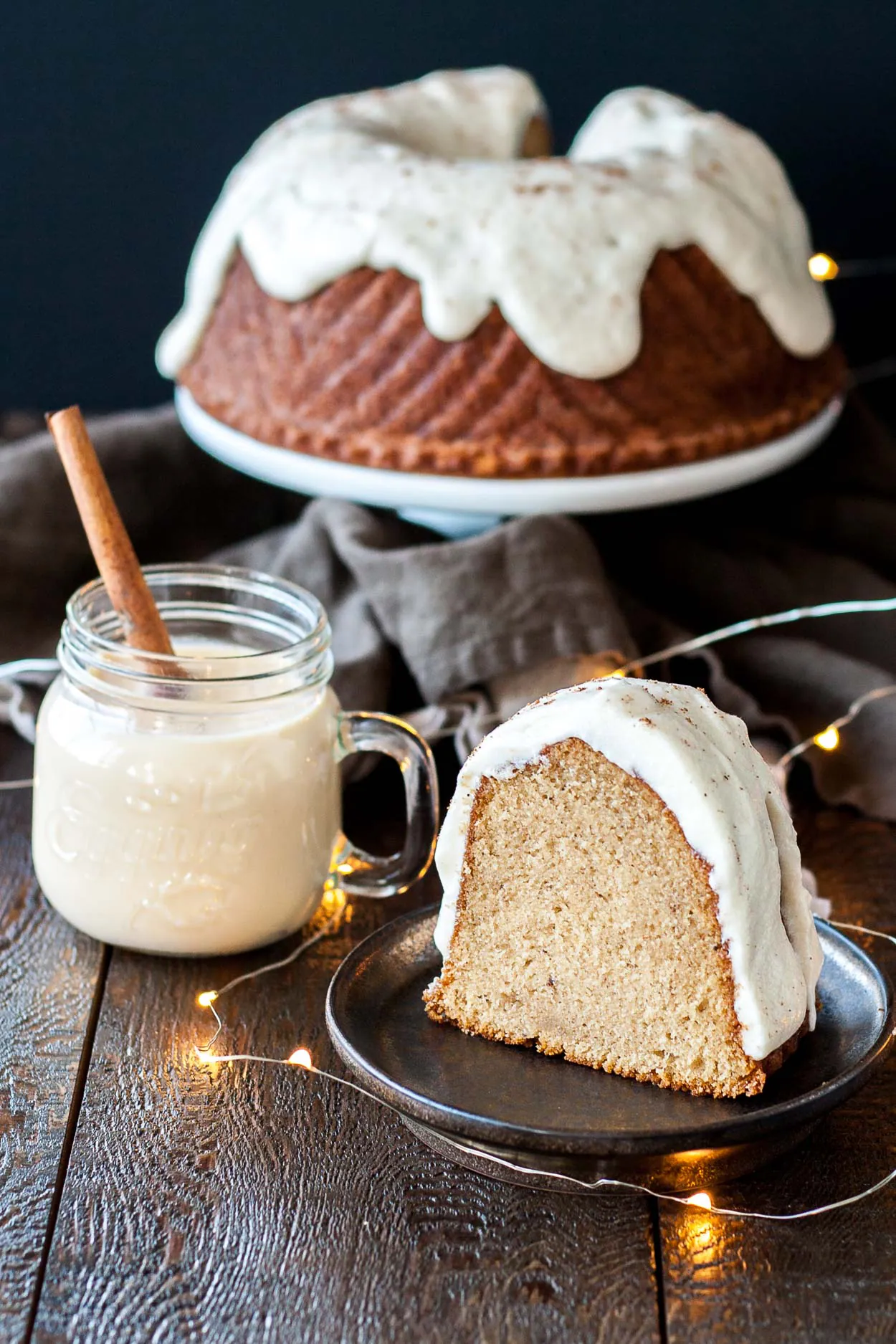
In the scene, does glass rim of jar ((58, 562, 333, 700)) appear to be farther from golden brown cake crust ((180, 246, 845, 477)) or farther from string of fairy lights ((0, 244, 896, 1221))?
golden brown cake crust ((180, 246, 845, 477))

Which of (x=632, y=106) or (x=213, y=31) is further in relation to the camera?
(x=213, y=31)

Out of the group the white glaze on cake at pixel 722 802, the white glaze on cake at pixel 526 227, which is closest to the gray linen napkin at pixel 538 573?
the white glaze on cake at pixel 526 227

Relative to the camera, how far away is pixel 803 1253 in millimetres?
787

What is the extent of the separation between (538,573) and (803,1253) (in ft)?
2.30

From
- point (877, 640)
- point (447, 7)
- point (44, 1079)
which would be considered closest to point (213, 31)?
point (447, 7)

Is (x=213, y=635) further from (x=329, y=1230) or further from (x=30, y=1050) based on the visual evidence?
(x=329, y=1230)

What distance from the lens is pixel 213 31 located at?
6.34ft

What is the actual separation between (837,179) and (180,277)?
893 mm

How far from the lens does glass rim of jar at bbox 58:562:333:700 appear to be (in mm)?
1009

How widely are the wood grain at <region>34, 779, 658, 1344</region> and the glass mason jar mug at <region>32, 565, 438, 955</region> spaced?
→ 0.13 metres

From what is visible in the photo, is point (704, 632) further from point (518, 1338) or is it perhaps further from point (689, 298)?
point (518, 1338)

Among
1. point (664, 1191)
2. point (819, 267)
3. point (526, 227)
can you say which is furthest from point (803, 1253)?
point (819, 267)

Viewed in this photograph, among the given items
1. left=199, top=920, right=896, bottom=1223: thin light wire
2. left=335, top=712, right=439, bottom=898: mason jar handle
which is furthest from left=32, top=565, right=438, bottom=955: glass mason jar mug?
left=199, top=920, right=896, bottom=1223: thin light wire

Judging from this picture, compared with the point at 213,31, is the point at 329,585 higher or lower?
lower
